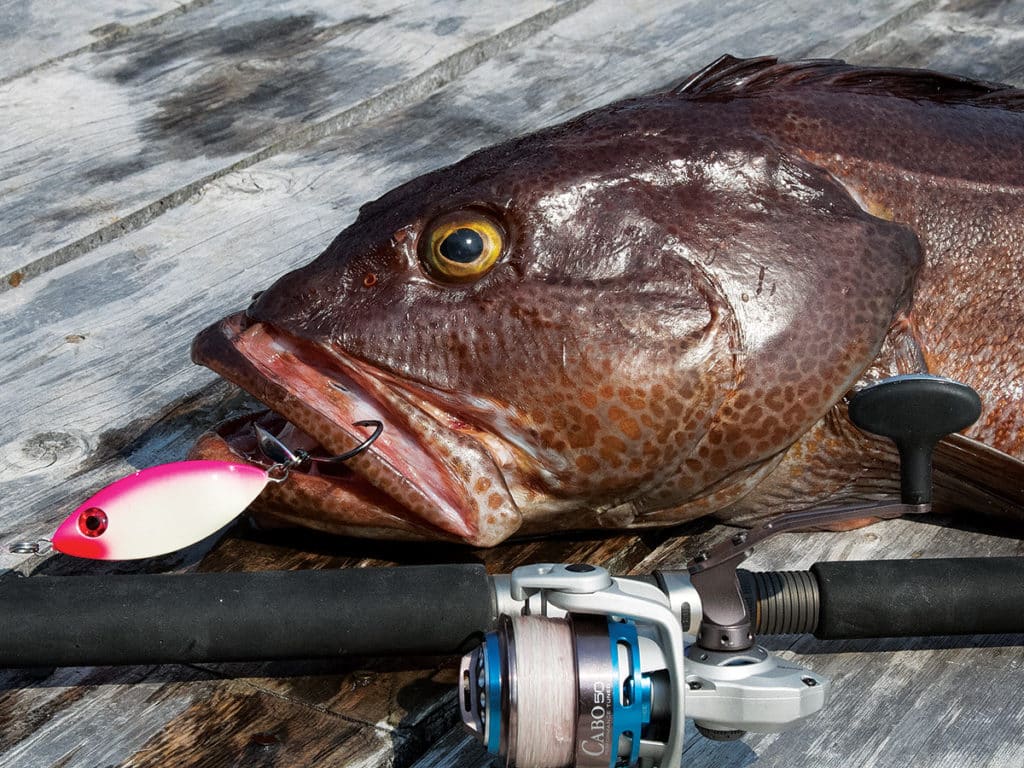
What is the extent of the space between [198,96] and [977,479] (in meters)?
2.82

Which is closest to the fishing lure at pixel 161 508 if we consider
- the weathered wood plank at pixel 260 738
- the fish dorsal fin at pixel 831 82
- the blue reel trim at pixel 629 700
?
the weathered wood plank at pixel 260 738

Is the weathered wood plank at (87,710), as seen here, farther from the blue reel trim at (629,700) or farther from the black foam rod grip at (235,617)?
the blue reel trim at (629,700)

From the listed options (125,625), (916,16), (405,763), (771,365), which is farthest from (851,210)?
(916,16)

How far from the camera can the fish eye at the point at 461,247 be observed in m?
2.27

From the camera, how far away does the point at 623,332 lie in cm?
223

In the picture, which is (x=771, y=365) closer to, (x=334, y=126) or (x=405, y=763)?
(x=405, y=763)

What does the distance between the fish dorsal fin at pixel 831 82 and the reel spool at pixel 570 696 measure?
117cm

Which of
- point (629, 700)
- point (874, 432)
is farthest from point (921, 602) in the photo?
point (629, 700)

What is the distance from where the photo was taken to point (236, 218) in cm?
372

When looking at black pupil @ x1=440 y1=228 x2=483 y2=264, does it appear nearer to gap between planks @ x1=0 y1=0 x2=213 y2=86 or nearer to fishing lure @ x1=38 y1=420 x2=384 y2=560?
fishing lure @ x1=38 y1=420 x2=384 y2=560

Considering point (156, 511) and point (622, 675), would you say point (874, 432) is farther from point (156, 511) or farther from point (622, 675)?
point (156, 511)

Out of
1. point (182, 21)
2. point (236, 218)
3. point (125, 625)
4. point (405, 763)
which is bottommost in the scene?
point (405, 763)

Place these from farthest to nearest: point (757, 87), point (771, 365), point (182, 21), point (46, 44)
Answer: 1. point (182, 21)
2. point (46, 44)
3. point (757, 87)
4. point (771, 365)

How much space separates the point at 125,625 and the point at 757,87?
1487 millimetres
